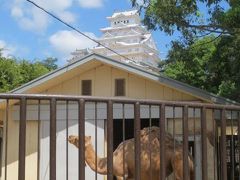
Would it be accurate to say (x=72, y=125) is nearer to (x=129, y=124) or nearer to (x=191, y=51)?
(x=129, y=124)

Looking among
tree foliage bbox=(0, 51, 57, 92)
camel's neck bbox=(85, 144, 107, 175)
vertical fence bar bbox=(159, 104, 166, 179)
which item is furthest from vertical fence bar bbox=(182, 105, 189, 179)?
tree foliage bbox=(0, 51, 57, 92)

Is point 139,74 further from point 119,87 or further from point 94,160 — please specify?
point 94,160

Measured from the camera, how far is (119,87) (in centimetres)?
1335

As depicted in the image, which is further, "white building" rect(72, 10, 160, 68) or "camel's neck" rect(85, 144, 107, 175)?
"white building" rect(72, 10, 160, 68)

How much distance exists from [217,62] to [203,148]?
8.41 metres

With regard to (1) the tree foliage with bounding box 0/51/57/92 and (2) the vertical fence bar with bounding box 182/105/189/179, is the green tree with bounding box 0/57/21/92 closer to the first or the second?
(1) the tree foliage with bounding box 0/51/57/92

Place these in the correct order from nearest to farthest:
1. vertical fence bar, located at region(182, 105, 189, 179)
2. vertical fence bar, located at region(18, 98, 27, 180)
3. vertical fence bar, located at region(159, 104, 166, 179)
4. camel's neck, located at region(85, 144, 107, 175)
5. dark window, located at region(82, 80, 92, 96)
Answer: vertical fence bar, located at region(18, 98, 27, 180) → vertical fence bar, located at region(159, 104, 166, 179) → vertical fence bar, located at region(182, 105, 189, 179) → camel's neck, located at region(85, 144, 107, 175) → dark window, located at region(82, 80, 92, 96)

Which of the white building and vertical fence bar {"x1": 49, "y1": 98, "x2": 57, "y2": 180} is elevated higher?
the white building

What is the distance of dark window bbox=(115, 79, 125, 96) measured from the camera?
1330 centimetres

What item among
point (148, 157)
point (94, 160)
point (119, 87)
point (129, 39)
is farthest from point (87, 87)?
point (129, 39)

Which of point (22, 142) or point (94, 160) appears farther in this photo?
point (94, 160)

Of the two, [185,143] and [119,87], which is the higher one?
[119,87]

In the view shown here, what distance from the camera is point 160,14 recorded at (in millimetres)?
11648

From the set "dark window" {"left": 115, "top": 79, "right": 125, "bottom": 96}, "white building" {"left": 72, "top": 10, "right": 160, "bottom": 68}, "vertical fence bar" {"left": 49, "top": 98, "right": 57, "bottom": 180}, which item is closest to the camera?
"vertical fence bar" {"left": 49, "top": 98, "right": 57, "bottom": 180}
